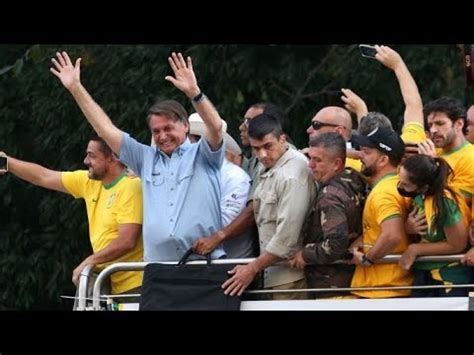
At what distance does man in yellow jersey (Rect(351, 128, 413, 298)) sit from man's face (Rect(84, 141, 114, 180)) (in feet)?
5.83

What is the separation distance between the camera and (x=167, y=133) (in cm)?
1001

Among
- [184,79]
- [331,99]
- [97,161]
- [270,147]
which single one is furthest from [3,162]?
[331,99]

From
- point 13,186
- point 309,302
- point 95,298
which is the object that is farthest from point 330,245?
point 13,186

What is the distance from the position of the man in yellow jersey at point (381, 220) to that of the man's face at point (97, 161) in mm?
1778

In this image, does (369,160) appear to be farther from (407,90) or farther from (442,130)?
(407,90)

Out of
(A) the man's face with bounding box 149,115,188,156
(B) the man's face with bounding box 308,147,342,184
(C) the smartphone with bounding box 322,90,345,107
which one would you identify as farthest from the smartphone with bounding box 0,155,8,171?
(C) the smartphone with bounding box 322,90,345,107

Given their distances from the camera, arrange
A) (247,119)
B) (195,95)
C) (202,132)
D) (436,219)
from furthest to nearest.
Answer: (202,132)
(247,119)
(195,95)
(436,219)

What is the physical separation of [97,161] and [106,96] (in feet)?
20.1

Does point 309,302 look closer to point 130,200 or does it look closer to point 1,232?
point 130,200

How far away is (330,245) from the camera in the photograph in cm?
937

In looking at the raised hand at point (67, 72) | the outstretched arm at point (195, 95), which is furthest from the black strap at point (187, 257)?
the raised hand at point (67, 72)

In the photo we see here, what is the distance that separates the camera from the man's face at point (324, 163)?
9.58 m
